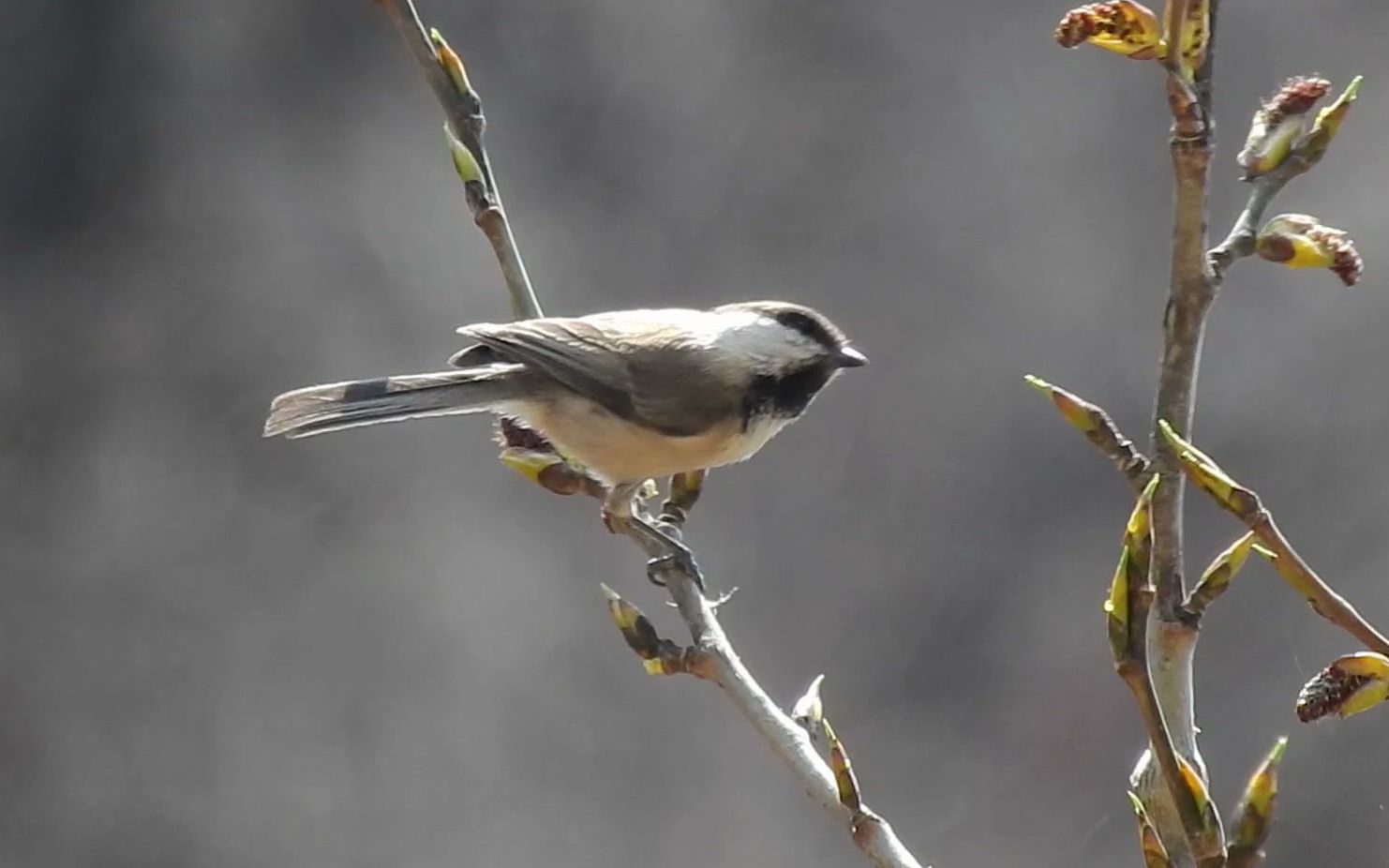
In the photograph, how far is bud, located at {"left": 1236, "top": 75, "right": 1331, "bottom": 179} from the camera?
944 millimetres

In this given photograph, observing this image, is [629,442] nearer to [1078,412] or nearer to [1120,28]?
[1078,412]

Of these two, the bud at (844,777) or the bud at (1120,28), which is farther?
the bud at (844,777)

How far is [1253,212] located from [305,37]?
2774mm

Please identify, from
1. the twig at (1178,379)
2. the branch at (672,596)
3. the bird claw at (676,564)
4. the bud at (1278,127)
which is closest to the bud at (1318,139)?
the bud at (1278,127)

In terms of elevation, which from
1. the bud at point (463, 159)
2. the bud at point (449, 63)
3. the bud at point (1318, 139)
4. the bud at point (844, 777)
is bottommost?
the bud at point (844, 777)

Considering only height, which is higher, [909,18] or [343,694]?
[909,18]

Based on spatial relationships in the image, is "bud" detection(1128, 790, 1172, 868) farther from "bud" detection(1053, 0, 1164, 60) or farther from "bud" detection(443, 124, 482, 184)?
"bud" detection(443, 124, 482, 184)

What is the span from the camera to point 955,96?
3354 millimetres

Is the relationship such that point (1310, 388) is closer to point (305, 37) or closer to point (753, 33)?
point (753, 33)

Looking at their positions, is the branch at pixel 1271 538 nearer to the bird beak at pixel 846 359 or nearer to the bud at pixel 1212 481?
the bud at pixel 1212 481

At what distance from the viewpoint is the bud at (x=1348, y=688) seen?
2.61 feet

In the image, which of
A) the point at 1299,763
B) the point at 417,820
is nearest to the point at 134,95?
the point at 417,820

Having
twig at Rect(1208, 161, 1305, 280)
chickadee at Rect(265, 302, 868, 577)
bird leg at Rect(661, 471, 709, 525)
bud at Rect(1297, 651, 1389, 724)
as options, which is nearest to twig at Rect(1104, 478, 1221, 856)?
bud at Rect(1297, 651, 1389, 724)

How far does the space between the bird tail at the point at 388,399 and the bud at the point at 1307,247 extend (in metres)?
1.03
